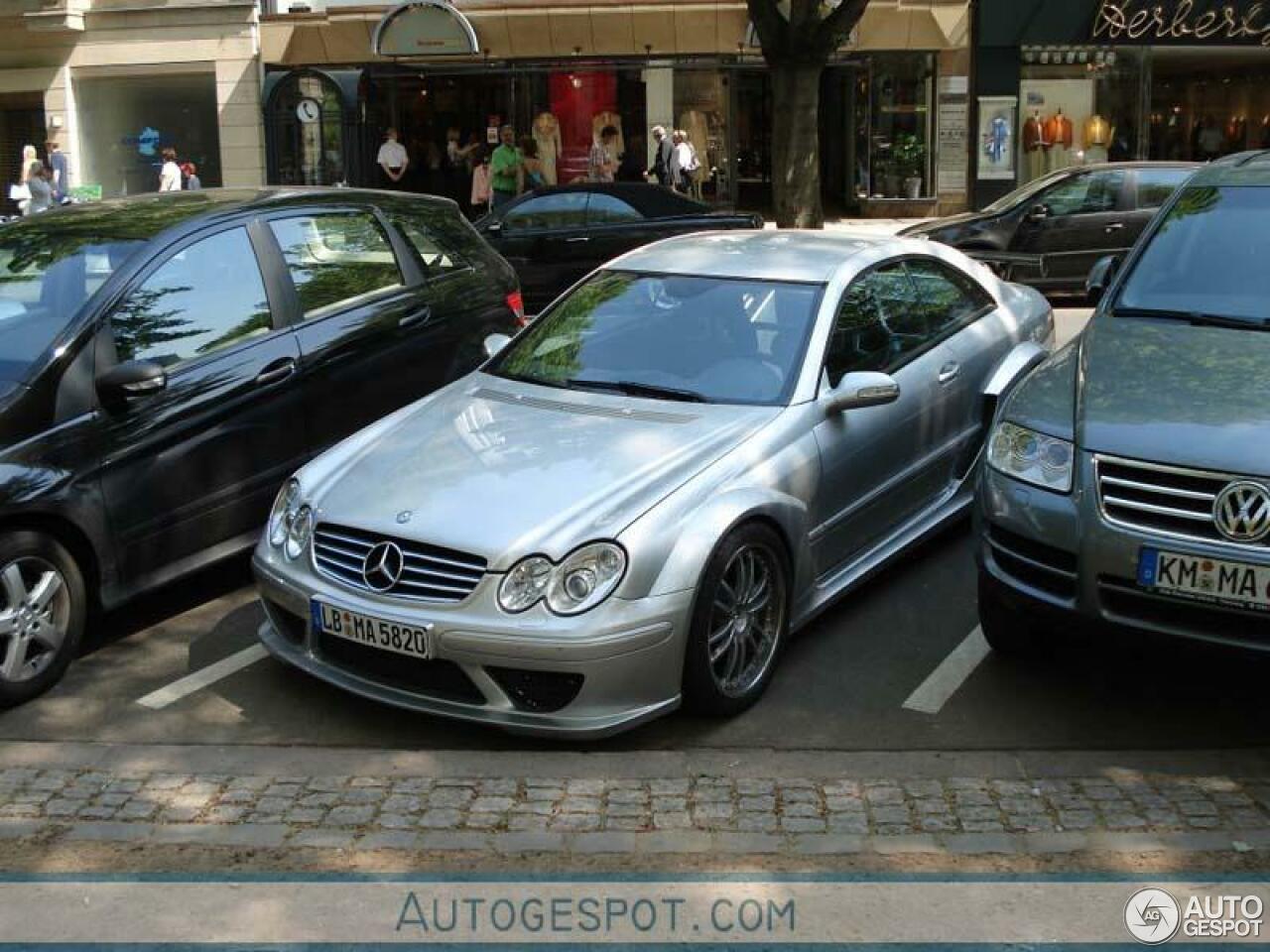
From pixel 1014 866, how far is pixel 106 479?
11.5ft

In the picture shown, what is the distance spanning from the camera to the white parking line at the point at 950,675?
498 centimetres

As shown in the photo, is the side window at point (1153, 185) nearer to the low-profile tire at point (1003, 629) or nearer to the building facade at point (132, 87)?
the low-profile tire at point (1003, 629)

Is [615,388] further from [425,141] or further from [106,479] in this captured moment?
[425,141]

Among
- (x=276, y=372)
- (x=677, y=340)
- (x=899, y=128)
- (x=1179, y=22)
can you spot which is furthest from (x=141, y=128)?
(x=677, y=340)

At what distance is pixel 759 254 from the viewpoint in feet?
20.3

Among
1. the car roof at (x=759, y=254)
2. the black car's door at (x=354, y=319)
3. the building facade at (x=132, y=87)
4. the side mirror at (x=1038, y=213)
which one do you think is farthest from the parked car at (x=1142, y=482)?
the building facade at (x=132, y=87)

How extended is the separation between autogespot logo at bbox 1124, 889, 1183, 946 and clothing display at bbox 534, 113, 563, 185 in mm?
21427

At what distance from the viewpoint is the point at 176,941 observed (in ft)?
11.3

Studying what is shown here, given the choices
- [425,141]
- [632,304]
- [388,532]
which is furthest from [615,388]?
[425,141]

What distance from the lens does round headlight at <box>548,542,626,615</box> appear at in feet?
14.4

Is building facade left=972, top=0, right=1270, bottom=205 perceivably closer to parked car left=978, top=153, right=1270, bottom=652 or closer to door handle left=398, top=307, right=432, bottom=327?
door handle left=398, top=307, right=432, bottom=327

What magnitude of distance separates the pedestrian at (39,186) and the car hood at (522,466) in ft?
60.1

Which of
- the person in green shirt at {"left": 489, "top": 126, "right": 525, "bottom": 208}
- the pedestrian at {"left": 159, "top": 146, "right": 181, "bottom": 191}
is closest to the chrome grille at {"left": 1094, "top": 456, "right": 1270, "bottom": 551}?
the person in green shirt at {"left": 489, "top": 126, "right": 525, "bottom": 208}

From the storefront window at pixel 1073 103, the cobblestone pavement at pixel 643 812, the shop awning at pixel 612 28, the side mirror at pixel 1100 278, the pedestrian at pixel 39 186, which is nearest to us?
the cobblestone pavement at pixel 643 812
